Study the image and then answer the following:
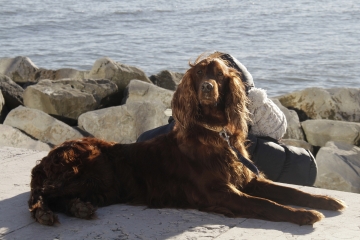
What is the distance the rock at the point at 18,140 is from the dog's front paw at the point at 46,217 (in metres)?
4.39

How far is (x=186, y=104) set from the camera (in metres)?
3.88

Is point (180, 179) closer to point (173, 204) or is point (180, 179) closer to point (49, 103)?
point (173, 204)

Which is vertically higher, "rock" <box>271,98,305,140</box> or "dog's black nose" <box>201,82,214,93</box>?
"dog's black nose" <box>201,82,214,93</box>

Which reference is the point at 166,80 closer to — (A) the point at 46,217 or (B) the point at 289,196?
(B) the point at 289,196

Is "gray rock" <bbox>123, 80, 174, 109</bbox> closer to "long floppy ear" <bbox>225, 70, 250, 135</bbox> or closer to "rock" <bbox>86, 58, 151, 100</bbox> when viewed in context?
"rock" <bbox>86, 58, 151, 100</bbox>

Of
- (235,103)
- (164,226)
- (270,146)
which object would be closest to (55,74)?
(270,146)

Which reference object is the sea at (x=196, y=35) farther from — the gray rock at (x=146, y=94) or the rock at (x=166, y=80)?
the gray rock at (x=146, y=94)

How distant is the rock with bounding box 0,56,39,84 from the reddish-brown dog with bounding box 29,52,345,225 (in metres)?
8.32

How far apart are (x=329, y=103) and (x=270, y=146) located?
5.82 meters

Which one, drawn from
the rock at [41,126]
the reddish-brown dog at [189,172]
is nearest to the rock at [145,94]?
the rock at [41,126]

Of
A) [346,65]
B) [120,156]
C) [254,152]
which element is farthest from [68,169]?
[346,65]

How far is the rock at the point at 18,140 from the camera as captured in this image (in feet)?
26.1

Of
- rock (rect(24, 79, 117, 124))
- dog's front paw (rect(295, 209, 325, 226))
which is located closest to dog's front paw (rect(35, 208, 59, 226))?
dog's front paw (rect(295, 209, 325, 226))

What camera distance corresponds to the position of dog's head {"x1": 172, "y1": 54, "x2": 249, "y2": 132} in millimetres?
3871
